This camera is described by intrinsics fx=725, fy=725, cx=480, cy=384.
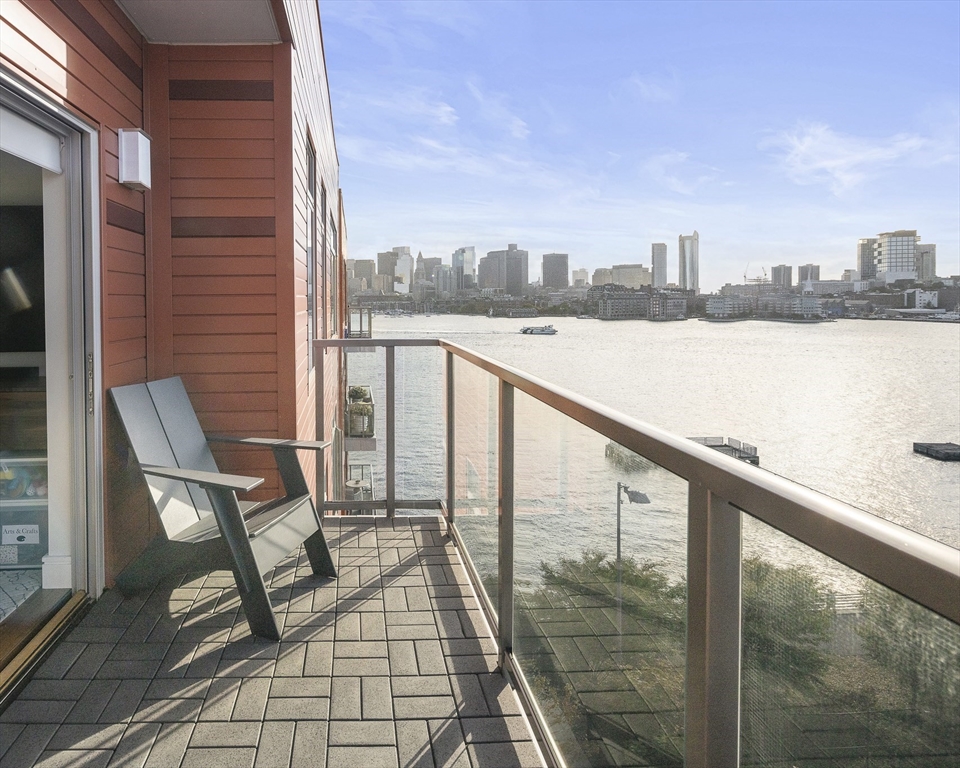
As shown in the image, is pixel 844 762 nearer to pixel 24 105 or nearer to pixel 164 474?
pixel 164 474

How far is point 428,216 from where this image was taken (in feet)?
155

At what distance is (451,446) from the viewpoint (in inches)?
156

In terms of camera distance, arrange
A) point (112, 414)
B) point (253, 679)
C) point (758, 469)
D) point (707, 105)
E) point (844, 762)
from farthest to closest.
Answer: point (707, 105)
point (112, 414)
point (253, 679)
point (758, 469)
point (844, 762)

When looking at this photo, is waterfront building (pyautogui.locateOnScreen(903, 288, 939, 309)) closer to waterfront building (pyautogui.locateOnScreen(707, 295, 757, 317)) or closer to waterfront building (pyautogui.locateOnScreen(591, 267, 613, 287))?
waterfront building (pyautogui.locateOnScreen(707, 295, 757, 317))

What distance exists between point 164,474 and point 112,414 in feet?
1.73

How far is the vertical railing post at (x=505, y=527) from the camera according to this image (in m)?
2.31

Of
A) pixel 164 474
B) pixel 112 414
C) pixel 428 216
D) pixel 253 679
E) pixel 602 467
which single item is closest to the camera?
pixel 602 467

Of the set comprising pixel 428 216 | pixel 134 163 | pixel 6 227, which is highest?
pixel 428 216

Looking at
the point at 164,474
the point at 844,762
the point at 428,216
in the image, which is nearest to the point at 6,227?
the point at 164,474

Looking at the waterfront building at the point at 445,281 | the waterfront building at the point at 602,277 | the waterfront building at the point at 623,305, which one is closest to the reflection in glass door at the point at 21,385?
the waterfront building at the point at 623,305

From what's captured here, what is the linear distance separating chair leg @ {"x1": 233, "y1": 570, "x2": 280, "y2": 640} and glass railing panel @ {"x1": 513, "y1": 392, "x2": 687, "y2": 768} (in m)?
0.96

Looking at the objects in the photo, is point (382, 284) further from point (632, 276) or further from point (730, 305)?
point (730, 305)

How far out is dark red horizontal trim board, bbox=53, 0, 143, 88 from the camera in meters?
2.62

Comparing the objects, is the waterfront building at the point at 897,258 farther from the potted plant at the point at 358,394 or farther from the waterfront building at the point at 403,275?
the potted plant at the point at 358,394
